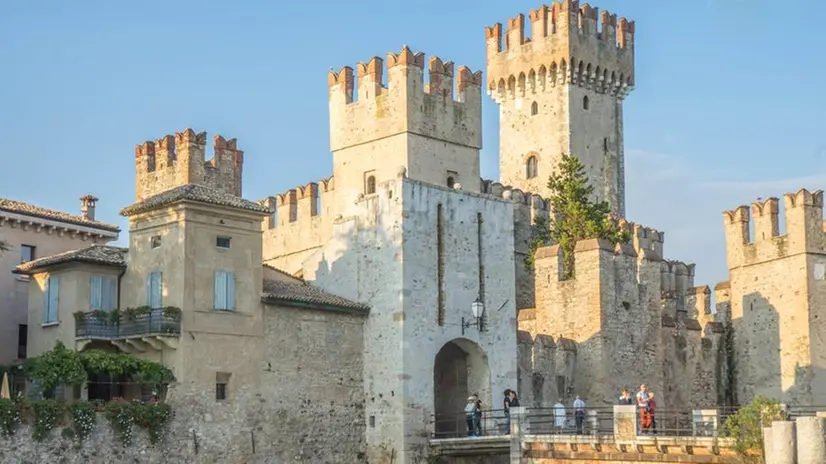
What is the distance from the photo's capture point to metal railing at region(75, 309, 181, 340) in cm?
3562

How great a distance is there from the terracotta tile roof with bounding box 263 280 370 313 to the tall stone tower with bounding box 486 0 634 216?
93.7 ft

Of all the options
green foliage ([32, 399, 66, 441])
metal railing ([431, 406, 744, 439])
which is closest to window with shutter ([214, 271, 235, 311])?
green foliage ([32, 399, 66, 441])

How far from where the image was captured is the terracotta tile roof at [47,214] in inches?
1743

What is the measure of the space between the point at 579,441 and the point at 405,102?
12791 mm

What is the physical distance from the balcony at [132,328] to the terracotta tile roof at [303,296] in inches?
119

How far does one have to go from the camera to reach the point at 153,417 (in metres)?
34.8

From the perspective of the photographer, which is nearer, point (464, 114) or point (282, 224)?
point (464, 114)

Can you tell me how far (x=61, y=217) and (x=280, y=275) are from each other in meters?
8.81

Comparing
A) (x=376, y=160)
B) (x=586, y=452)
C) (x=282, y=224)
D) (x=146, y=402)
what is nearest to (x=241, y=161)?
(x=376, y=160)

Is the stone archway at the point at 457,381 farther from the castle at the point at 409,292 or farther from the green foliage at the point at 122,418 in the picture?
the green foliage at the point at 122,418

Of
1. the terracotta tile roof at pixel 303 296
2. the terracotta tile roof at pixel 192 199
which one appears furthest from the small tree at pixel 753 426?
the terracotta tile roof at pixel 192 199

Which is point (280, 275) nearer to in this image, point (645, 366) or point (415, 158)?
point (415, 158)

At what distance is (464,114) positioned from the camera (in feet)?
150

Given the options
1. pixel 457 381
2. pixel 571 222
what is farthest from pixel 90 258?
pixel 571 222
